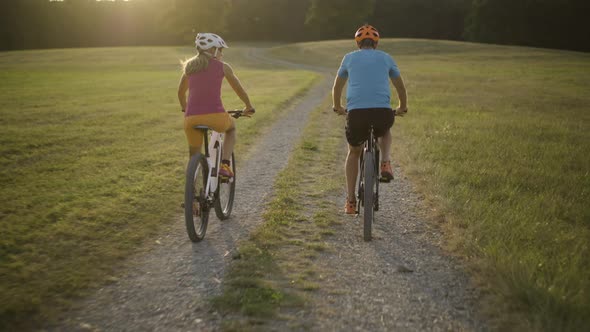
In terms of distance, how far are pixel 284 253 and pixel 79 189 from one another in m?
4.25

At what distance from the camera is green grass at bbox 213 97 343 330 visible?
328 cm

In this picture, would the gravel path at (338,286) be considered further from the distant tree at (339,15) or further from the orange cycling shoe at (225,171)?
the distant tree at (339,15)

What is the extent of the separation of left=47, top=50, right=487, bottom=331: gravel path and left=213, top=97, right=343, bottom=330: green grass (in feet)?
0.47

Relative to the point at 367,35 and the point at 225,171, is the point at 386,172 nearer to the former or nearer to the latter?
the point at 367,35

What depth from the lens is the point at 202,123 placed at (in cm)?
462

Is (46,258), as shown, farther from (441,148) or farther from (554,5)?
(554,5)

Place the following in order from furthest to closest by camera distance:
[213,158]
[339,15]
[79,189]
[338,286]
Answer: [339,15], [79,189], [213,158], [338,286]

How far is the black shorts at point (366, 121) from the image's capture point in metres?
4.53

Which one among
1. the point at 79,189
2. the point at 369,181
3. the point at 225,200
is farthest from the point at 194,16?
the point at 369,181

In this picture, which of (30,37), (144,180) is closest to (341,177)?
(144,180)

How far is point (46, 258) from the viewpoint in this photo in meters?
4.23

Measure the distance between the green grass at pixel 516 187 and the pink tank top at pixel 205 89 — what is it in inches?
127

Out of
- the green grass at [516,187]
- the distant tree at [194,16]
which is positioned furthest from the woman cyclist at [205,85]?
the distant tree at [194,16]

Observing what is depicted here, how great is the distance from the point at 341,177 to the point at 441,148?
296 centimetres
